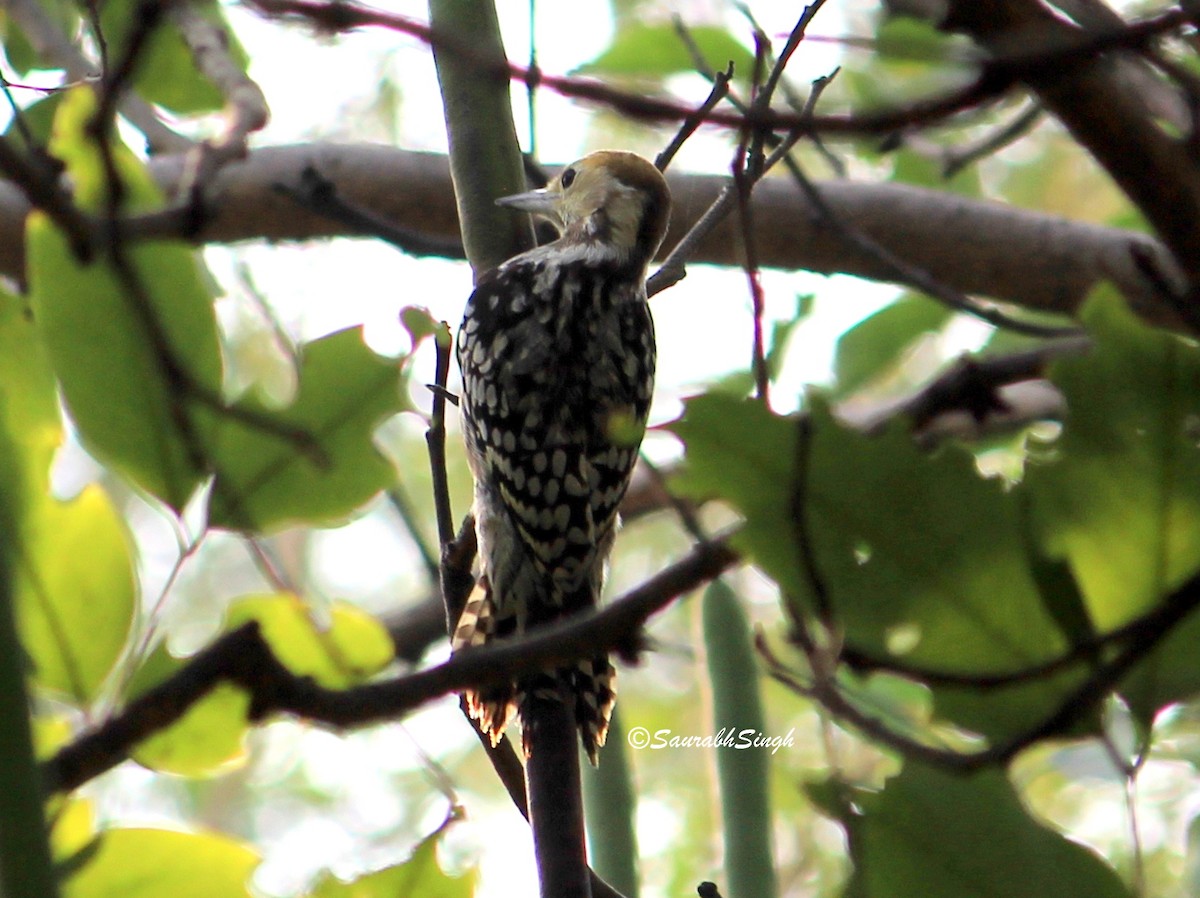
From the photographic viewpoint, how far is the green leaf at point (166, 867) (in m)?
0.87

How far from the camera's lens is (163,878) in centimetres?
88

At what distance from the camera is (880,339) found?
3006mm

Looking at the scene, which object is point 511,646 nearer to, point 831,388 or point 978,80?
point 978,80

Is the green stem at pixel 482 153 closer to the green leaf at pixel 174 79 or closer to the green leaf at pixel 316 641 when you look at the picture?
the green leaf at pixel 174 79

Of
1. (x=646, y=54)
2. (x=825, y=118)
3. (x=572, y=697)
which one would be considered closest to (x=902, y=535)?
(x=825, y=118)

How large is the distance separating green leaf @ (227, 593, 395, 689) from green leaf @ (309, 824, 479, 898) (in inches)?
5.9

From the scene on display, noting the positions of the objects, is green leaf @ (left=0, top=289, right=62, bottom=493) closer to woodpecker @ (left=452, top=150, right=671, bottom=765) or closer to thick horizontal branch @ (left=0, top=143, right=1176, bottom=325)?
woodpecker @ (left=452, top=150, right=671, bottom=765)

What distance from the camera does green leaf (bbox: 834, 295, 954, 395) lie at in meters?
2.98

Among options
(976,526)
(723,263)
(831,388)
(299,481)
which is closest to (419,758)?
(299,481)

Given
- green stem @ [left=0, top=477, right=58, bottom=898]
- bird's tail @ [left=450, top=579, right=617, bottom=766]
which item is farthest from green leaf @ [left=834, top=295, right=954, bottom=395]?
green stem @ [left=0, top=477, right=58, bottom=898]

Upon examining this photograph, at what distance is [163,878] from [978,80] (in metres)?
0.70

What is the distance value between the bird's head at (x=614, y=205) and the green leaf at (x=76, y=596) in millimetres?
2148

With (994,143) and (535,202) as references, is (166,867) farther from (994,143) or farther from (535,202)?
(994,143)

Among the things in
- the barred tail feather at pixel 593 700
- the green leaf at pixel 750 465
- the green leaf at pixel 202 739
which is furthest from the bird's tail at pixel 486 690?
the green leaf at pixel 750 465
